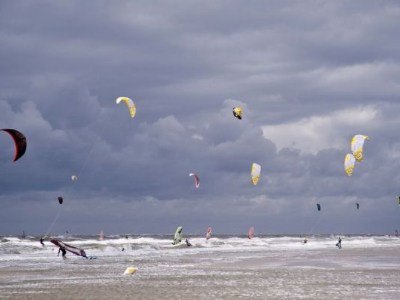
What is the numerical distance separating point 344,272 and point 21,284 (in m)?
13.5

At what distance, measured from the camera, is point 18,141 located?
25344 mm

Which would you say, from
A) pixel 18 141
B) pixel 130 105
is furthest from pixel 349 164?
pixel 18 141

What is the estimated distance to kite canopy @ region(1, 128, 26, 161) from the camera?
25094mm

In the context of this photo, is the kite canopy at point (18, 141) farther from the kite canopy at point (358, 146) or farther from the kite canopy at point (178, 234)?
the kite canopy at point (178, 234)

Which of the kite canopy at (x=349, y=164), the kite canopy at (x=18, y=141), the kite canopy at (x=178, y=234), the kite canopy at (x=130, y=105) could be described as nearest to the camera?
the kite canopy at (x=18, y=141)

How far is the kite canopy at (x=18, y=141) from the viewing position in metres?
25.1

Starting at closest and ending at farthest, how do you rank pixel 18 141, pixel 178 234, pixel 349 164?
1. pixel 18 141
2. pixel 349 164
3. pixel 178 234

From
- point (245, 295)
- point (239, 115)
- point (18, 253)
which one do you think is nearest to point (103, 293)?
point (245, 295)

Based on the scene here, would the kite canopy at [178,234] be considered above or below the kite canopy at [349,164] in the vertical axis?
below

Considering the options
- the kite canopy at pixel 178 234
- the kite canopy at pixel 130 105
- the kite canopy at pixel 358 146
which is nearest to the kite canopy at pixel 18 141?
the kite canopy at pixel 130 105

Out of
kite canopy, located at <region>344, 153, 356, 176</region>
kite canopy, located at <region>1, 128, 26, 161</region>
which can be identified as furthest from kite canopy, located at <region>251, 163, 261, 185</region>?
kite canopy, located at <region>1, 128, 26, 161</region>

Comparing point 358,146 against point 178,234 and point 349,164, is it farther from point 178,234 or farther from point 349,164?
point 178,234

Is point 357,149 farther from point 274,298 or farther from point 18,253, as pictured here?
point 18,253

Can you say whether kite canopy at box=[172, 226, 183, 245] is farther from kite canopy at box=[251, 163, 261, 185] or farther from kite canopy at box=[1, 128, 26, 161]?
kite canopy at box=[1, 128, 26, 161]
